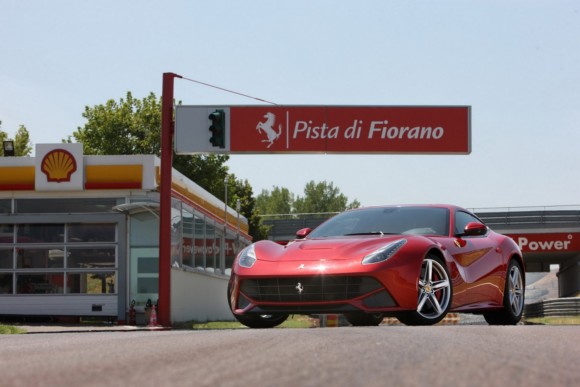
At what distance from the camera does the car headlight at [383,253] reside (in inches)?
384

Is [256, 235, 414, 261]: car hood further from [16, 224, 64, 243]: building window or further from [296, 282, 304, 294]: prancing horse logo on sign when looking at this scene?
[16, 224, 64, 243]: building window

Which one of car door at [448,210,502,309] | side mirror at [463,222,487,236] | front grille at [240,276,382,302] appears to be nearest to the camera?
front grille at [240,276,382,302]

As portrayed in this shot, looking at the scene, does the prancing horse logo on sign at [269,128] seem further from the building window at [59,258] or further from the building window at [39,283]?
the building window at [39,283]

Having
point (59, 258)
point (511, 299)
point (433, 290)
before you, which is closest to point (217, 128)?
point (59, 258)

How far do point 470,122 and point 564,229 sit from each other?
1340 inches

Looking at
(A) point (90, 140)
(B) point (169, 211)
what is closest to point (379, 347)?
(B) point (169, 211)

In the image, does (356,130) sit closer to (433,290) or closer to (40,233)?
(40,233)

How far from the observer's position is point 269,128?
23812mm

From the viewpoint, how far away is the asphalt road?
12.9 feet

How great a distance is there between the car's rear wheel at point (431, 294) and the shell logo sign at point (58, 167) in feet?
56.6

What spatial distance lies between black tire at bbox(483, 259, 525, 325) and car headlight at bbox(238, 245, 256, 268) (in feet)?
10.6

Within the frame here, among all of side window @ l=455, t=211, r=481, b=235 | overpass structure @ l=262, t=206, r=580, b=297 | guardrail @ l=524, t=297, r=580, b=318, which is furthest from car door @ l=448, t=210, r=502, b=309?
overpass structure @ l=262, t=206, r=580, b=297

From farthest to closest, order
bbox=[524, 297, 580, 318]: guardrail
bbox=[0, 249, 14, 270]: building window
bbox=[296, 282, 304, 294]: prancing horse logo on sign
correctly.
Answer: bbox=[524, 297, 580, 318]: guardrail
bbox=[0, 249, 14, 270]: building window
bbox=[296, 282, 304, 294]: prancing horse logo on sign

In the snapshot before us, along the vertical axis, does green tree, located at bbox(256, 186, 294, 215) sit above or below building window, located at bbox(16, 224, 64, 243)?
above
